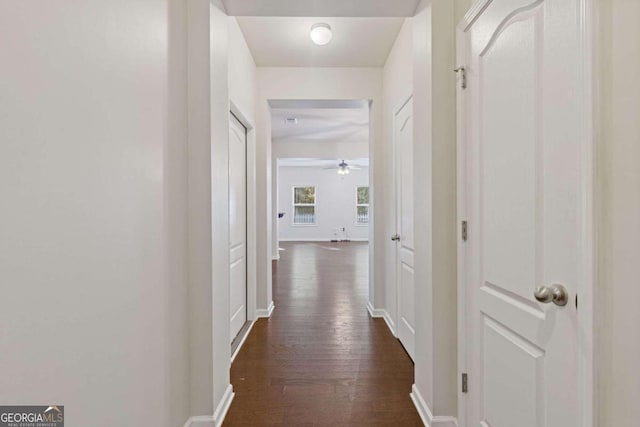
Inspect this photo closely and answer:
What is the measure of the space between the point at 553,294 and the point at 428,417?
1156 millimetres

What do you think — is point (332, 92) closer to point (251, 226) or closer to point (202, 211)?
point (251, 226)

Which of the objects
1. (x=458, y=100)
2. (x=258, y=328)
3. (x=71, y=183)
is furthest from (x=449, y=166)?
(x=258, y=328)

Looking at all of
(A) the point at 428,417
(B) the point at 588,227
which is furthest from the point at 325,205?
(B) the point at 588,227

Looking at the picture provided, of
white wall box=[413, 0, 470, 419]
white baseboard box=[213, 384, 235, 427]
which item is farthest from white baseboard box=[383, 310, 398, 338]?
white baseboard box=[213, 384, 235, 427]

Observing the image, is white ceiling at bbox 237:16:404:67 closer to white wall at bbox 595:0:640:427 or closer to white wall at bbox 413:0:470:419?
white wall at bbox 413:0:470:419

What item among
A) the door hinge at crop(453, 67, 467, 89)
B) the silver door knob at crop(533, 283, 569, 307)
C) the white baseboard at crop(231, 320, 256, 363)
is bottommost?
the white baseboard at crop(231, 320, 256, 363)

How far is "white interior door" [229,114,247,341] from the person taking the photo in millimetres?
2885

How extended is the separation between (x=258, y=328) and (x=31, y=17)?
300 cm

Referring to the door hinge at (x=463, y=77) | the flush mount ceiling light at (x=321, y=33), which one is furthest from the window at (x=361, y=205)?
the door hinge at (x=463, y=77)

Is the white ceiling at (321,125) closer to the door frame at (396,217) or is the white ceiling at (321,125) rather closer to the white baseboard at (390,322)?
the door frame at (396,217)

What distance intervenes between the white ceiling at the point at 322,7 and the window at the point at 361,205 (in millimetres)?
9852

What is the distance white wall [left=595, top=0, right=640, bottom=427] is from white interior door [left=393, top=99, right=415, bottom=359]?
166cm

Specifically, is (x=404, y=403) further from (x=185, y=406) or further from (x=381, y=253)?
(x=381, y=253)

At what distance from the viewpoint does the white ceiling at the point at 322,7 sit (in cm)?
194
